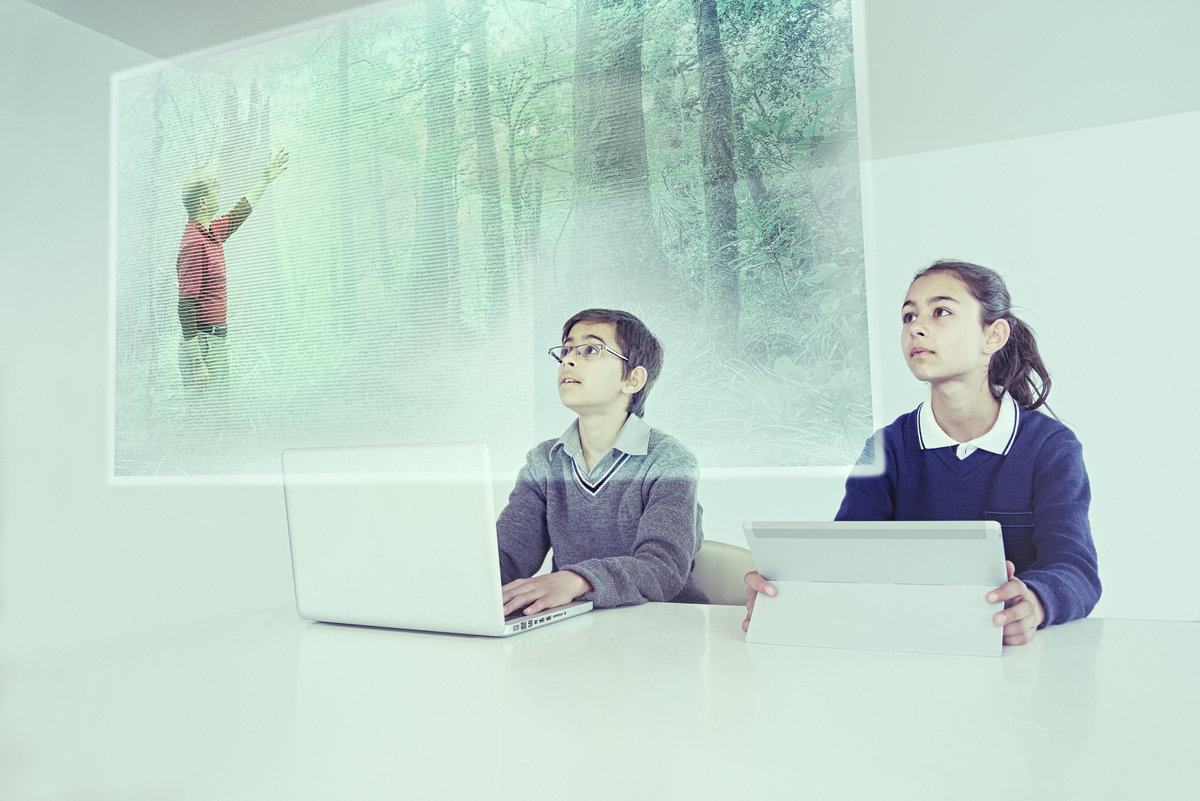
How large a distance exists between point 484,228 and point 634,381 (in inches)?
30.7

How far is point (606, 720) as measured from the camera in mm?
707

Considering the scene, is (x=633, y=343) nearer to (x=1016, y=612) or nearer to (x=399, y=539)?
(x=399, y=539)

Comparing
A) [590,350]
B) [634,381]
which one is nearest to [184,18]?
[590,350]

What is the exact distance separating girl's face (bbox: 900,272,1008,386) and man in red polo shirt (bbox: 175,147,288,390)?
2.07 meters

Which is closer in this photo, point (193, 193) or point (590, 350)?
point (590, 350)

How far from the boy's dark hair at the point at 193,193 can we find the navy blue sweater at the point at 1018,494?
2.40 meters

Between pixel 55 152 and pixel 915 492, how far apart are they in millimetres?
2692

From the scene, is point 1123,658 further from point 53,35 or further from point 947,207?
point 53,35

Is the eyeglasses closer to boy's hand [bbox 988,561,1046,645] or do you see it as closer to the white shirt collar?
the white shirt collar

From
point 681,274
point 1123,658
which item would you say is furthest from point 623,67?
→ point 1123,658

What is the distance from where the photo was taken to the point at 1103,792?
0.52 metres

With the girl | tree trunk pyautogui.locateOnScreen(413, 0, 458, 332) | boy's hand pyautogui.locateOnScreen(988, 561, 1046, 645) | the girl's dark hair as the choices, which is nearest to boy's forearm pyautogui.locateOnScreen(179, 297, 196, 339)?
tree trunk pyautogui.locateOnScreen(413, 0, 458, 332)

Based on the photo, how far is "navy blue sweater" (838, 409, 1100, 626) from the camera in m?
1.24

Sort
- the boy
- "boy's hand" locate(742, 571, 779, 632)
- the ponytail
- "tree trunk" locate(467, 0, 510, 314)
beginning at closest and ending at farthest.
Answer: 1. "boy's hand" locate(742, 571, 779, 632)
2. the boy
3. the ponytail
4. "tree trunk" locate(467, 0, 510, 314)
